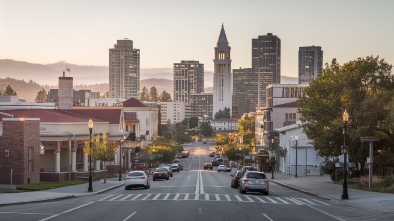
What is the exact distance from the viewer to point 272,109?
12288 centimetres

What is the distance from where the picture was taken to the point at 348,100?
55250 mm

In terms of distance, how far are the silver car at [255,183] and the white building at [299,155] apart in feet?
131

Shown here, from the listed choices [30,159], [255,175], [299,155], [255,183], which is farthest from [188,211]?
[299,155]

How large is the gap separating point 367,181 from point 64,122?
29.8 meters

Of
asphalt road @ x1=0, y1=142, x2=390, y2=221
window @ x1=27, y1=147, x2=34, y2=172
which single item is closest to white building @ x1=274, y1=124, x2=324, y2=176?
window @ x1=27, y1=147, x2=34, y2=172

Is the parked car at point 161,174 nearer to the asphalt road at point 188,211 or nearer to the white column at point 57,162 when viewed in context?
the white column at point 57,162

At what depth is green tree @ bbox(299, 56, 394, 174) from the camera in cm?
5325

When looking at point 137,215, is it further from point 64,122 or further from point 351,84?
point 64,122

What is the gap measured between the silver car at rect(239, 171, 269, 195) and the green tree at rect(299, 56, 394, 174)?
34.7ft

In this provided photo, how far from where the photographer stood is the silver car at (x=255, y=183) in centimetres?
4375

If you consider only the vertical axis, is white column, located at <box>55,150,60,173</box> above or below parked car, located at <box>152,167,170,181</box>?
above

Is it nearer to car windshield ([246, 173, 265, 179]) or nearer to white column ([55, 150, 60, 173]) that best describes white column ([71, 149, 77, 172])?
white column ([55, 150, 60, 173])

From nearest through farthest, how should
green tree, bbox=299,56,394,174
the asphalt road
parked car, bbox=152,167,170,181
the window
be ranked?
the asphalt road, green tree, bbox=299,56,394,174, the window, parked car, bbox=152,167,170,181

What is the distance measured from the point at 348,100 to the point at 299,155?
121ft
